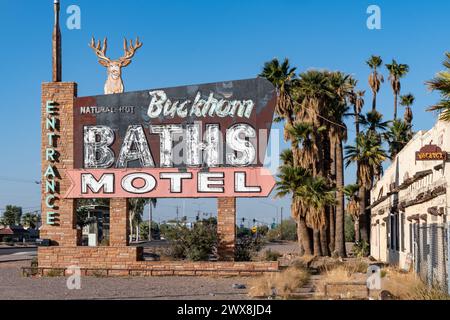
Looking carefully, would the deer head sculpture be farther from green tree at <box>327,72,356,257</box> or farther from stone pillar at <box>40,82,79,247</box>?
green tree at <box>327,72,356,257</box>

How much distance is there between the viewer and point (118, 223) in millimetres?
33031

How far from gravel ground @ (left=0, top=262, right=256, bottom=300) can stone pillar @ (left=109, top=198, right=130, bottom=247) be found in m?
2.29

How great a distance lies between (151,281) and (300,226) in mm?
20999

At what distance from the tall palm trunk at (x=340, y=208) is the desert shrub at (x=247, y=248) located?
701 inches

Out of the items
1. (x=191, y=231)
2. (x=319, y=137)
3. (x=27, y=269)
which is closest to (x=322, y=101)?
(x=319, y=137)

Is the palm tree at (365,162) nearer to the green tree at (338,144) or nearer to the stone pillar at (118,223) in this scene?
the green tree at (338,144)

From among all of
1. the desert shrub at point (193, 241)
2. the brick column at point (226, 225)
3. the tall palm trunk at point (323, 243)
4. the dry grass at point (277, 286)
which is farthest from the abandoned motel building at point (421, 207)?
the desert shrub at point (193, 241)

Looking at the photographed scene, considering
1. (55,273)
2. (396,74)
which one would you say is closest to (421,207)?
(55,273)

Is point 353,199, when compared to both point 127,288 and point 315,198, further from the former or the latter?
point 127,288

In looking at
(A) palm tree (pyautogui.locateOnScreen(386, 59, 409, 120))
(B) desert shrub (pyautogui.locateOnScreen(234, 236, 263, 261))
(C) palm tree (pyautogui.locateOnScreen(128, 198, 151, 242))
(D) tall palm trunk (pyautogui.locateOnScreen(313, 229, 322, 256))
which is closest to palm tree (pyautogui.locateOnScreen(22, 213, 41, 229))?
(C) palm tree (pyautogui.locateOnScreen(128, 198, 151, 242))

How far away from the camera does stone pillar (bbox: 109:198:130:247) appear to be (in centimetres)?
3288

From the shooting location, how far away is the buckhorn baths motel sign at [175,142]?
32.4 metres

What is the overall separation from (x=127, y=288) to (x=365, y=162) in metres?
40.2

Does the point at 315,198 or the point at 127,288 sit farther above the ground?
the point at 315,198
